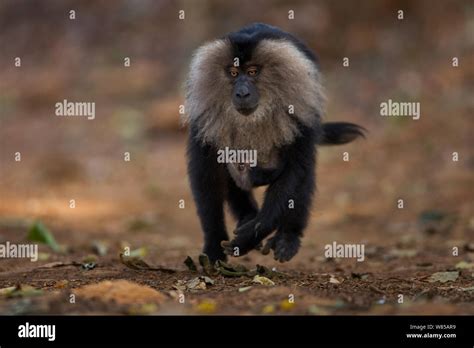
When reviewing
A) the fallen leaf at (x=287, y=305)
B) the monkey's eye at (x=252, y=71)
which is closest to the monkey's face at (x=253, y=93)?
the monkey's eye at (x=252, y=71)

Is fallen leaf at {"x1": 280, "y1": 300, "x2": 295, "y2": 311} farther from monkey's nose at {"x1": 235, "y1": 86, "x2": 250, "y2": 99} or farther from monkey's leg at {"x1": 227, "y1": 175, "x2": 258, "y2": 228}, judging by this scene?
monkey's leg at {"x1": 227, "y1": 175, "x2": 258, "y2": 228}

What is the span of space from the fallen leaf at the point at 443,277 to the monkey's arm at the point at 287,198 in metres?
1.26

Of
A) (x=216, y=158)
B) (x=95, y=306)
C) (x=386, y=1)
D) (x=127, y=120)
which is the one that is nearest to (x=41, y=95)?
(x=127, y=120)

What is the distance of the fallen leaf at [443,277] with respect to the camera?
687 centimetres

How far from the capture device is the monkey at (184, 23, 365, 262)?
22.4 ft

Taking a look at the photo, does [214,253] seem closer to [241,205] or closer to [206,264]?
[206,264]

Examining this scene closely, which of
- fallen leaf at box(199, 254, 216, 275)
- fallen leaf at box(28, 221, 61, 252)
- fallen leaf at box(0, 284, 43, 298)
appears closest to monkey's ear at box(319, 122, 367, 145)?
fallen leaf at box(199, 254, 216, 275)

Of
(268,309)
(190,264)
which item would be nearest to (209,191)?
(190,264)

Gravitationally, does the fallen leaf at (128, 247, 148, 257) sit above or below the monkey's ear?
below

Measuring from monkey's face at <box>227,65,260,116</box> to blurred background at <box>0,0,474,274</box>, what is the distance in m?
2.34

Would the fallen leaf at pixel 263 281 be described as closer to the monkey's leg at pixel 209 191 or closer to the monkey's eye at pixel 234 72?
the monkey's leg at pixel 209 191

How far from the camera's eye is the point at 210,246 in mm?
7320

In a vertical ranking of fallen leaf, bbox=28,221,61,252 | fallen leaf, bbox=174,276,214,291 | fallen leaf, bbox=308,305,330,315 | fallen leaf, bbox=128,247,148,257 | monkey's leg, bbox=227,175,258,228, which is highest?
monkey's leg, bbox=227,175,258,228

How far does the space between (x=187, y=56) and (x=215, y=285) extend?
1742cm
